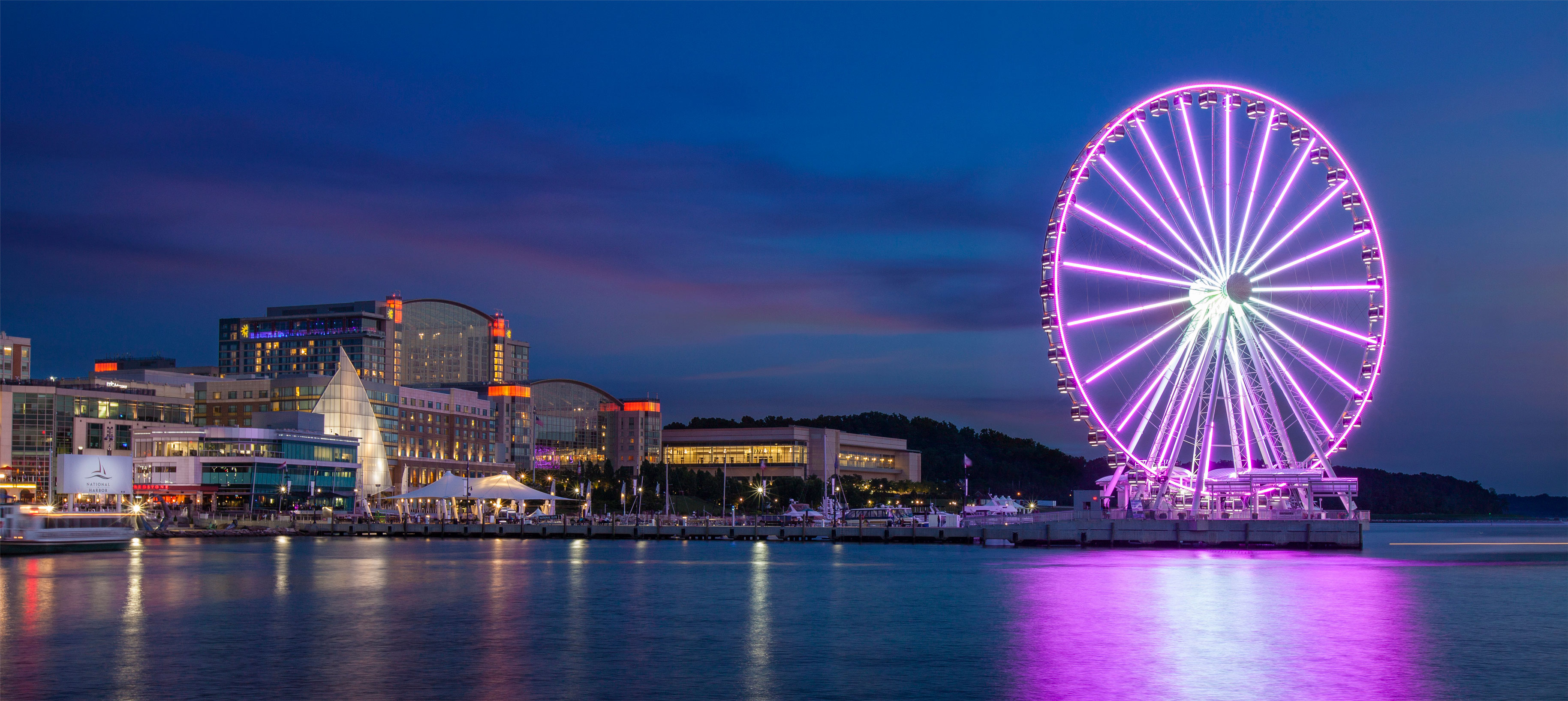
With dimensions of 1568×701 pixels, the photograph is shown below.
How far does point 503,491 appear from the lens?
11481 centimetres

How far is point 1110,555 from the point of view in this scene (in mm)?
83562

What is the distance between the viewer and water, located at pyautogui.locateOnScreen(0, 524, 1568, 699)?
110 ft

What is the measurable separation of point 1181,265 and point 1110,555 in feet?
62.5

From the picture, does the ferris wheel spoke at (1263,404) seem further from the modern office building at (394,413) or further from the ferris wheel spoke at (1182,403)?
the modern office building at (394,413)

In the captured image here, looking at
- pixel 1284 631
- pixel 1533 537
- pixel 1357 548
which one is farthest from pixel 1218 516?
pixel 1533 537

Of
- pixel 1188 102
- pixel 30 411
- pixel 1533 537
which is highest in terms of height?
pixel 1188 102

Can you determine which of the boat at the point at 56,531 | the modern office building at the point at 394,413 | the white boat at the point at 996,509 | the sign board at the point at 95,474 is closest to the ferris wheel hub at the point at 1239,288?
the white boat at the point at 996,509

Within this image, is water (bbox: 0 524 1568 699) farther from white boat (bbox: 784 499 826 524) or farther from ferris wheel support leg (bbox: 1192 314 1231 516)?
white boat (bbox: 784 499 826 524)

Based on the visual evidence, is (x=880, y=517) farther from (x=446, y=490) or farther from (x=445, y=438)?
(x=445, y=438)

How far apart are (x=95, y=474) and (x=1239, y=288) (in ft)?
273

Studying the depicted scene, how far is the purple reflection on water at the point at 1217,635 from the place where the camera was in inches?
1339

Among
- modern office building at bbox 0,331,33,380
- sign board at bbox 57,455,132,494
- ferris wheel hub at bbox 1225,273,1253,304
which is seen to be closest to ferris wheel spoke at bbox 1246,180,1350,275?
ferris wheel hub at bbox 1225,273,1253,304

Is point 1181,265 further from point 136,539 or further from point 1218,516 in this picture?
point 136,539

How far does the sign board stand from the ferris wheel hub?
81.0m
